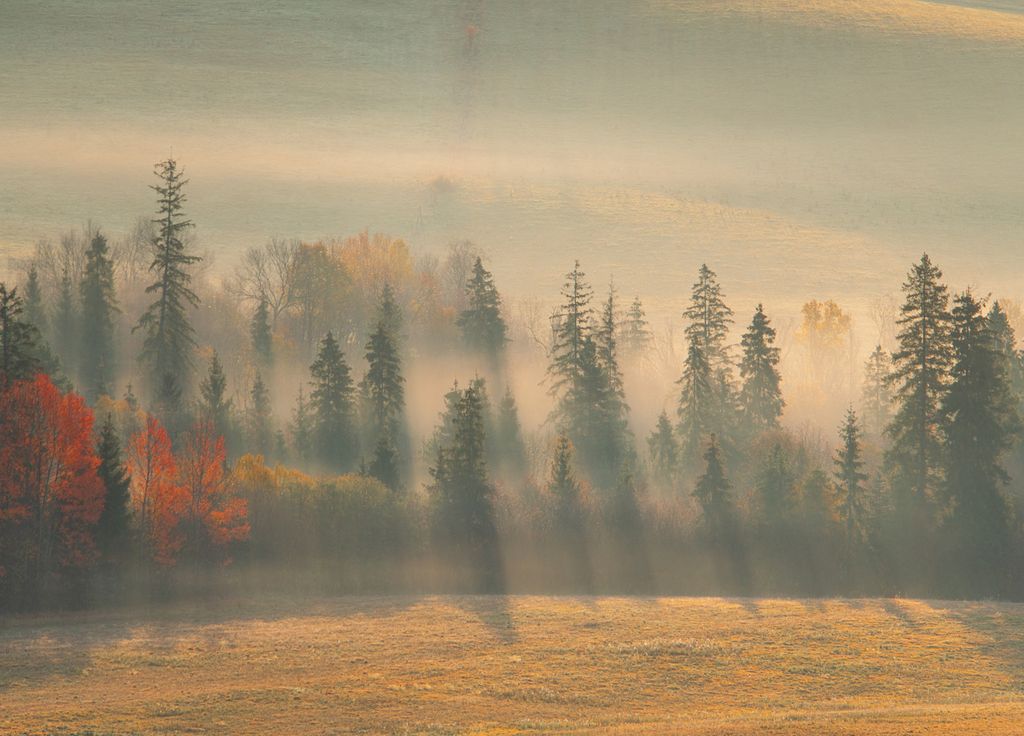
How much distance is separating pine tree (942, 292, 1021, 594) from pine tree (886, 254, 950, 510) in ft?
4.51

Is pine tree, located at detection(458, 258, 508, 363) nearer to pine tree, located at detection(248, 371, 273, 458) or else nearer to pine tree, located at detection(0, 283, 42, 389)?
pine tree, located at detection(248, 371, 273, 458)

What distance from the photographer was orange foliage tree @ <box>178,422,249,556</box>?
91562 millimetres

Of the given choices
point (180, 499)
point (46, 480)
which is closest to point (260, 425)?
point (180, 499)

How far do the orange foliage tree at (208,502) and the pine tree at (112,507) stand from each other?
4.97 m

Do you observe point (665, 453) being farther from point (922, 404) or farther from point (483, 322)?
point (922, 404)

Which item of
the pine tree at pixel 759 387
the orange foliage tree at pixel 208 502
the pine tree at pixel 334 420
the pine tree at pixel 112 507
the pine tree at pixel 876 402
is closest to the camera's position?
the pine tree at pixel 112 507

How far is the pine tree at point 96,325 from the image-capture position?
127 m

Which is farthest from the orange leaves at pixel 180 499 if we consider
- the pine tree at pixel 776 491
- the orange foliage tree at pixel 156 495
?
the pine tree at pixel 776 491

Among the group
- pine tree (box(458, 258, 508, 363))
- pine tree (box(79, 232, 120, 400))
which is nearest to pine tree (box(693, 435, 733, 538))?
pine tree (box(458, 258, 508, 363))

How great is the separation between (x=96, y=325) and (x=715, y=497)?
60544mm

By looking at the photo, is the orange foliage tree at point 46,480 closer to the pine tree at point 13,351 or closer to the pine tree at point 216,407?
the pine tree at point 13,351

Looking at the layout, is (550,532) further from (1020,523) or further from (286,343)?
(286,343)

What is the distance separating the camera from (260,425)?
12088 centimetres

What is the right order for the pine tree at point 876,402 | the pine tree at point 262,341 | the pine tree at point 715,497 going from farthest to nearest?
the pine tree at point 262,341
the pine tree at point 876,402
the pine tree at point 715,497
